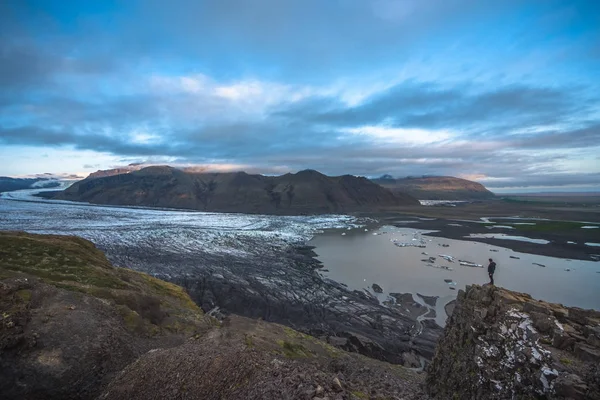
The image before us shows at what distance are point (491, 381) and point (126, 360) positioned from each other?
43.7 ft

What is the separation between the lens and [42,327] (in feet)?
38.1

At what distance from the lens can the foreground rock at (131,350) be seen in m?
8.84

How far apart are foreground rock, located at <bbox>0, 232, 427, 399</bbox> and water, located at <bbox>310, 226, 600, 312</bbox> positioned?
2093cm

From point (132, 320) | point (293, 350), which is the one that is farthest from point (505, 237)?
point (132, 320)

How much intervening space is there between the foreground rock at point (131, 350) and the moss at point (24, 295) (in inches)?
1.3

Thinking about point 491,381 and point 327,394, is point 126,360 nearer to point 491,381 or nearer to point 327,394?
point 327,394

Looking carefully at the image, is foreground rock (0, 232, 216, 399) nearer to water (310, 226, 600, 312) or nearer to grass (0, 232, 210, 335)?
grass (0, 232, 210, 335)

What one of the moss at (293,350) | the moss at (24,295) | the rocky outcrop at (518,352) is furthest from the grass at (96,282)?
the rocky outcrop at (518,352)

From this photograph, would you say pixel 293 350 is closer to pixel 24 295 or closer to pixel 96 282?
pixel 96 282

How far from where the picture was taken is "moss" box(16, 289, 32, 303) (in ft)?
42.6

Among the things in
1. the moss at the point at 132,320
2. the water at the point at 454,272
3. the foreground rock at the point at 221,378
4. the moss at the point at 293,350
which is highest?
the foreground rock at the point at 221,378

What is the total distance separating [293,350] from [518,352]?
10.1 meters

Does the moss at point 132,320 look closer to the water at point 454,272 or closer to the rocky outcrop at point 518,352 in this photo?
the rocky outcrop at point 518,352

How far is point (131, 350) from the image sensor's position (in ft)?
42.2
